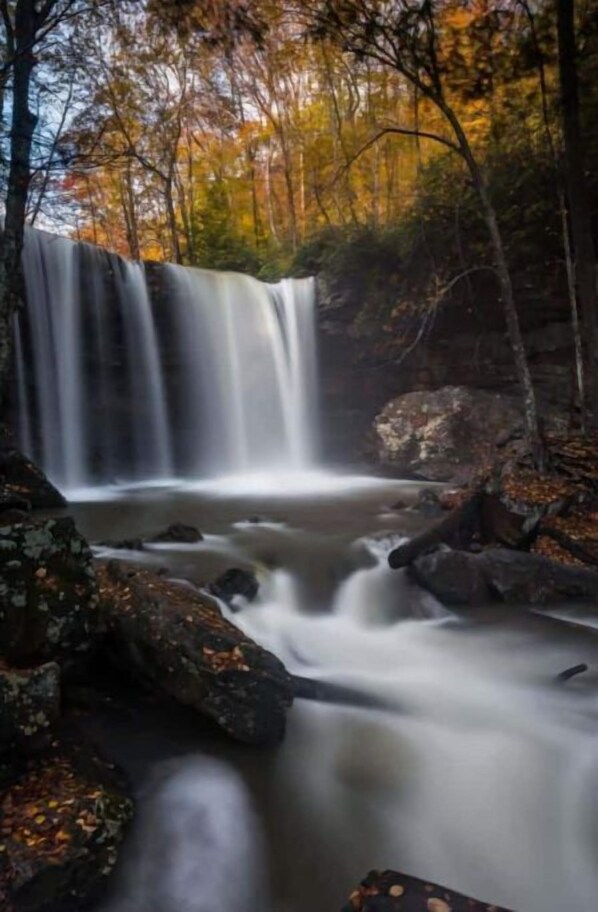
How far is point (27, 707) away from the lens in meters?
2.82

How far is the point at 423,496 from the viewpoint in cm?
926

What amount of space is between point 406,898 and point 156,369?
42.7 ft

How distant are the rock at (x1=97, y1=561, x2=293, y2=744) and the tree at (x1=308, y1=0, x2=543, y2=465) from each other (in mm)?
5162

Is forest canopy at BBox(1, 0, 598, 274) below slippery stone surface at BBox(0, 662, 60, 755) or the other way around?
the other way around

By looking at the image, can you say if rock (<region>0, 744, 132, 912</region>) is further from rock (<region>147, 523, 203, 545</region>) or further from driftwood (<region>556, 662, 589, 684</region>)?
rock (<region>147, 523, 203, 545</region>)

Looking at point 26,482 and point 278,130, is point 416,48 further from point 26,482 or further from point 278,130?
point 278,130

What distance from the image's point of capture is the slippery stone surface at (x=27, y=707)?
2.75m

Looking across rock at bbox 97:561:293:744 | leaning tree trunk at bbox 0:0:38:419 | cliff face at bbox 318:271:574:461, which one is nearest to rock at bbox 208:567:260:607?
rock at bbox 97:561:293:744

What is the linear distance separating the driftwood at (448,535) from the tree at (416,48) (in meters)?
1.38

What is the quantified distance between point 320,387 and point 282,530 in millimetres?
7028

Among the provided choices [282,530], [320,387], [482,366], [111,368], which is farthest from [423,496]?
[111,368]

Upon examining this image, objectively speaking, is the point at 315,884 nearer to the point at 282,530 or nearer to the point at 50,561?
the point at 50,561

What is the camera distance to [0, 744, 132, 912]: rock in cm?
228

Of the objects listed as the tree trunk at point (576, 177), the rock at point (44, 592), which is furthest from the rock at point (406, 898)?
the tree trunk at point (576, 177)
